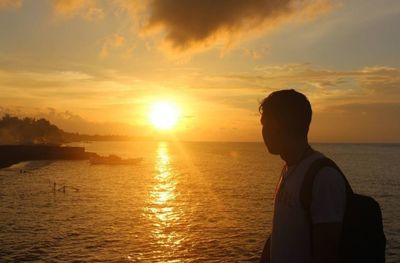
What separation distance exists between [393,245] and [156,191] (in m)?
42.7

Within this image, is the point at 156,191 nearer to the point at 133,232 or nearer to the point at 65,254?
the point at 133,232

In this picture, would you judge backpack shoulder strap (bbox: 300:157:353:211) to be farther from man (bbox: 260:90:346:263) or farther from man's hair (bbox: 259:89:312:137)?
man's hair (bbox: 259:89:312:137)

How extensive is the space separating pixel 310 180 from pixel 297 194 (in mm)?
189

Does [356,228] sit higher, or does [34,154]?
[356,228]

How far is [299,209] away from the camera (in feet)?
10.9

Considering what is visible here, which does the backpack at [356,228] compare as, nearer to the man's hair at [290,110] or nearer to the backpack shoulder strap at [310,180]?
the backpack shoulder strap at [310,180]

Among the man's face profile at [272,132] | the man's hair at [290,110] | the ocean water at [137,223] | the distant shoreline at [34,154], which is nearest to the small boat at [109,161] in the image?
the distant shoreline at [34,154]

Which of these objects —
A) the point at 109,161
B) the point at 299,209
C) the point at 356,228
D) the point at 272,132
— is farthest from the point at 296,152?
the point at 109,161

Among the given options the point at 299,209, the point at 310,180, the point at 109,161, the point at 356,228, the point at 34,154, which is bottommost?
the point at 109,161

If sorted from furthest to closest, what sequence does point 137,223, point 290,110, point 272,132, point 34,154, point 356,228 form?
point 34,154, point 137,223, point 272,132, point 290,110, point 356,228

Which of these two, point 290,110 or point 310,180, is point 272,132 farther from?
point 310,180

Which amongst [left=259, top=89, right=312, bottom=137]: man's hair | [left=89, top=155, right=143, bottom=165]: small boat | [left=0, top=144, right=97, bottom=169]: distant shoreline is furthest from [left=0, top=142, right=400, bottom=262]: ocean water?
[left=89, top=155, right=143, bottom=165]: small boat

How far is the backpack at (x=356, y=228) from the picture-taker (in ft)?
10.4

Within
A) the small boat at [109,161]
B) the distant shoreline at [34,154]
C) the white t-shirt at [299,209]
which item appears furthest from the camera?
the small boat at [109,161]
